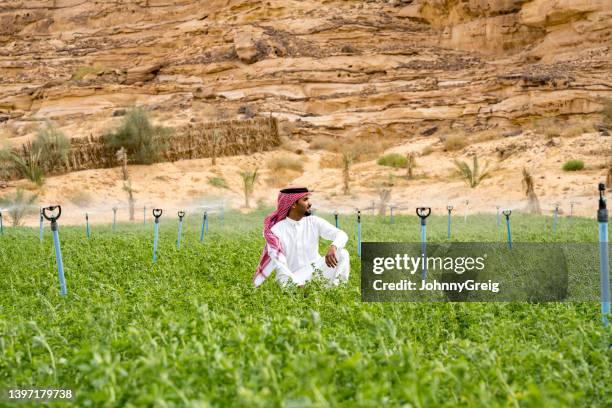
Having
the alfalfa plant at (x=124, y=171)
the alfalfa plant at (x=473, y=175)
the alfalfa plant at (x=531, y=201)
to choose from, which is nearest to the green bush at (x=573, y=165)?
the alfalfa plant at (x=473, y=175)

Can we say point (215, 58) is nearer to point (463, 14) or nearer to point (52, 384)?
point (463, 14)

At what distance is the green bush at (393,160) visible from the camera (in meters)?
29.4

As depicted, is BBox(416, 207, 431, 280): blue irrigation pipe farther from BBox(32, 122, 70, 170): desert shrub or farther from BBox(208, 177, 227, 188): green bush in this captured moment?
BBox(32, 122, 70, 170): desert shrub

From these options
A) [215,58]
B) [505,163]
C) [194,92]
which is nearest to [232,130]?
[194,92]

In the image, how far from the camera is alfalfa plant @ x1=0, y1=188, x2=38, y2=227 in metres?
20.4

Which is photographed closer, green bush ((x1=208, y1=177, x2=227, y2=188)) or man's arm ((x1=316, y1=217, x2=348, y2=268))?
man's arm ((x1=316, y1=217, x2=348, y2=268))

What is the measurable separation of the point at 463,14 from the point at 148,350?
169ft

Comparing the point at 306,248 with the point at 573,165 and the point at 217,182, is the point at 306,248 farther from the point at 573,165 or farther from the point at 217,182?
the point at 217,182

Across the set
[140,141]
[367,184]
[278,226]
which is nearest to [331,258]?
[278,226]

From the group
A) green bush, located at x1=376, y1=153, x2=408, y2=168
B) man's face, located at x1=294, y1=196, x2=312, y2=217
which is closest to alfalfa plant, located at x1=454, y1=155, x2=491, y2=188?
green bush, located at x1=376, y1=153, x2=408, y2=168

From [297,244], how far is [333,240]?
45cm

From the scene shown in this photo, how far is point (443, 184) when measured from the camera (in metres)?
25.0

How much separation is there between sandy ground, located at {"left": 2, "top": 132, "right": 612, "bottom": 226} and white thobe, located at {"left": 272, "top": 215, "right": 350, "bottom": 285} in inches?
560

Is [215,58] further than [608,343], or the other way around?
[215,58]
